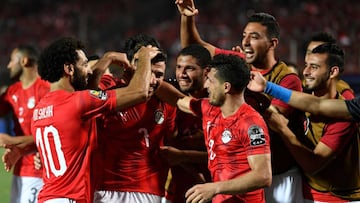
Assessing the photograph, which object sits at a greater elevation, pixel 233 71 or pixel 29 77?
pixel 29 77

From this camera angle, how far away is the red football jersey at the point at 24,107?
8062 millimetres

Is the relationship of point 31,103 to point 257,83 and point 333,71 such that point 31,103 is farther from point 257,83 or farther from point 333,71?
point 333,71

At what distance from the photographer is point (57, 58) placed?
17.1ft

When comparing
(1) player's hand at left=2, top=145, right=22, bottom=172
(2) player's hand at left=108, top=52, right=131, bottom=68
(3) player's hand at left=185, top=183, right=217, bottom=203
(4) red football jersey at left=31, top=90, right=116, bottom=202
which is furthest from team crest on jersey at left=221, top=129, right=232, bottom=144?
(1) player's hand at left=2, top=145, right=22, bottom=172

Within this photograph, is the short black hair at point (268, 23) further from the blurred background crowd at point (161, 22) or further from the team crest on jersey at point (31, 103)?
the blurred background crowd at point (161, 22)

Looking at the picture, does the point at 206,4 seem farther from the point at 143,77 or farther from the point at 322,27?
the point at 143,77

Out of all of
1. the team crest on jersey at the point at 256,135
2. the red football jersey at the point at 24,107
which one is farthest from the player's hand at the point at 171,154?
the red football jersey at the point at 24,107

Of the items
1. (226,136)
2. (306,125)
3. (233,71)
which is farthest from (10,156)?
(306,125)

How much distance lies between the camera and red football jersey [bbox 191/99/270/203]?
15.4 feet

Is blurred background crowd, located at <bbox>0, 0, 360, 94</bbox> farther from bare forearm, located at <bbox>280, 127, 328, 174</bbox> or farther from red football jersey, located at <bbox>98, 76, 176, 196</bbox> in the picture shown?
red football jersey, located at <bbox>98, 76, 176, 196</bbox>

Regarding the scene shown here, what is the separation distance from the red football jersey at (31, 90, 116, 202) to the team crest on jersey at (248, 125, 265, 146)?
107cm

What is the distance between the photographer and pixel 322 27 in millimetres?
18953

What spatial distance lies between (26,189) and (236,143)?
401 cm

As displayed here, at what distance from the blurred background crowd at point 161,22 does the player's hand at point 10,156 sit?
10.1 m
